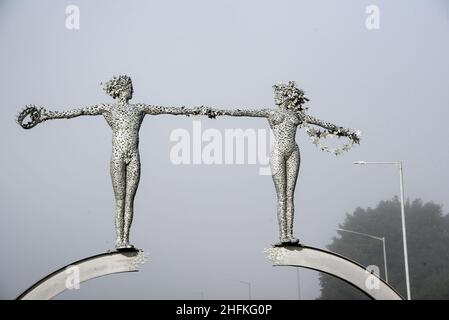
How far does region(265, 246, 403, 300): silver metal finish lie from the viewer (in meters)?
15.3

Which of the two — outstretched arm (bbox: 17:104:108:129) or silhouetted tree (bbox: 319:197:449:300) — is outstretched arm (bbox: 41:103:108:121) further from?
silhouetted tree (bbox: 319:197:449:300)

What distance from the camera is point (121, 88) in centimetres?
1606

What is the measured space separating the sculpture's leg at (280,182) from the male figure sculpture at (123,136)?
4.75ft

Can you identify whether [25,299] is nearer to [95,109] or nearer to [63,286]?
[63,286]

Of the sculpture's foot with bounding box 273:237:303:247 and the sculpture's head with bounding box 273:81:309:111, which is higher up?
the sculpture's head with bounding box 273:81:309:111

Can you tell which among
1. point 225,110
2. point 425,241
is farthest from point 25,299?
point 425,241

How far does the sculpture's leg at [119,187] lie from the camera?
15.5 m

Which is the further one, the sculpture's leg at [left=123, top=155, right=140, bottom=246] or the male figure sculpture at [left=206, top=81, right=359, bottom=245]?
the male figure sculpture at [left=206, top=81, right=359, bottom=245]

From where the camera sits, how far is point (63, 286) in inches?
579

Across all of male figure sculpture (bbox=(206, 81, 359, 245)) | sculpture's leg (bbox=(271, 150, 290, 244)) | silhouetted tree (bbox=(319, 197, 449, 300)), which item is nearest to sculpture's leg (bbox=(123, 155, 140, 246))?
male figure sculpture (bbox=(206, 81, 359, 245))

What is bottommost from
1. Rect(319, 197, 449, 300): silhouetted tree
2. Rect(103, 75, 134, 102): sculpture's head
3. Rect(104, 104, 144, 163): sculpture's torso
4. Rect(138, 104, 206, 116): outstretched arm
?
Rect(104, 104, 144, 163): sculpture's torso

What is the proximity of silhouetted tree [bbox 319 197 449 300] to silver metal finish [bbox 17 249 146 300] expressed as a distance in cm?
4751

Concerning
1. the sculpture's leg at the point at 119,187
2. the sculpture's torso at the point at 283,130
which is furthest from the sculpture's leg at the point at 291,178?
the sculpture's leg at the point at 119,187
